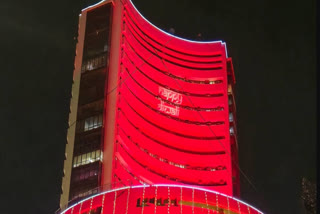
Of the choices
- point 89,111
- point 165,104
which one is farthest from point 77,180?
point 165,104

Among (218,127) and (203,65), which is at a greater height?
(203,65)

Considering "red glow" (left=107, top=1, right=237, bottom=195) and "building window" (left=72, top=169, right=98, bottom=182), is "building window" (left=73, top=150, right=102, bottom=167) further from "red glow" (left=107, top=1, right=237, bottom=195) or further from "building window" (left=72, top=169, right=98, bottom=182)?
"red glow" (left=107, top=1, right=237, bottom=195)

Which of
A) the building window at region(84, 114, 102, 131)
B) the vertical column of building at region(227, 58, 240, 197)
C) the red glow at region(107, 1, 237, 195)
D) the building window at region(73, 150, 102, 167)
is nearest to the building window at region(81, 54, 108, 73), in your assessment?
the red glow at region(107, 1, 237, 195)

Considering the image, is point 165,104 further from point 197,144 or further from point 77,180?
point 77,180

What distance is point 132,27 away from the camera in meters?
85.4

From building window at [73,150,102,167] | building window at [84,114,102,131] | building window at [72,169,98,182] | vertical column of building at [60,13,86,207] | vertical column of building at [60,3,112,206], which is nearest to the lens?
building window at [72,169,98,182]

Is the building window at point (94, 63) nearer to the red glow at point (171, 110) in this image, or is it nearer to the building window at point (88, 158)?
the red glow at point (171, 110)

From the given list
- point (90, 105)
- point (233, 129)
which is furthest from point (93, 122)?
point (233, 129)

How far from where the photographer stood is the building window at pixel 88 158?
2771 inches

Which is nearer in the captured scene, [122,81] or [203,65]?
[122,81]

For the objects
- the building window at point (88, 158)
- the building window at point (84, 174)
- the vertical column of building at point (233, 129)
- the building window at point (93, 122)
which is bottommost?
the building window at point (84, 174)

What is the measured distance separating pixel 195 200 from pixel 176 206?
1.14 meters

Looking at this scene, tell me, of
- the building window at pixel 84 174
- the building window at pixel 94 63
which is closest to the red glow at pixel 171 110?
the building window at pixel 94 63

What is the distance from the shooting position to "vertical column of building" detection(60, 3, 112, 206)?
6975 cm
